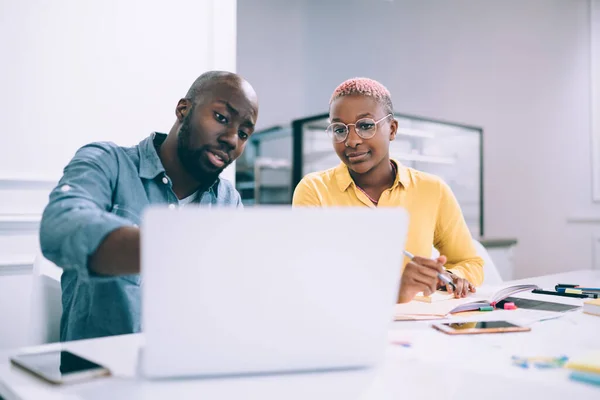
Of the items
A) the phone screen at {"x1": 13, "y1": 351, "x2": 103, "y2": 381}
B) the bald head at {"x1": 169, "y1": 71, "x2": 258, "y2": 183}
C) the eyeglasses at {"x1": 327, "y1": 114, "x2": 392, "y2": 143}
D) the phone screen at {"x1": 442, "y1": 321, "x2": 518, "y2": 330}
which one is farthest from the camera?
the eyeglasses at {"x1": 327, "y1": 114, "x2": 392, "y2": 143}

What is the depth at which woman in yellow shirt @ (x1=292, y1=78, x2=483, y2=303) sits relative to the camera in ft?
5.17

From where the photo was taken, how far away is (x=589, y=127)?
3646mm

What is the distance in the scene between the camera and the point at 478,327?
3.15ft

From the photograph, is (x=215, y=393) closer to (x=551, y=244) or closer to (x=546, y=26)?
(x=551, y=244)

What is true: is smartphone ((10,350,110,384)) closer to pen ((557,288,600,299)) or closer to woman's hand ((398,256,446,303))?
woman's hand ((398,256,446,303))

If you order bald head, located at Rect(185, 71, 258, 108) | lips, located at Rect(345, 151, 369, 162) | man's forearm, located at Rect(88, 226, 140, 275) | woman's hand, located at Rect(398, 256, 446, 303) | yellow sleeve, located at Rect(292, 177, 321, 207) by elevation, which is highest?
bald head, located at Rect(185, 71, 258, 108)

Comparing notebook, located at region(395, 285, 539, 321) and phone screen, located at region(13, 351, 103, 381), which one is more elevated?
notebook, located at region(395, 285, 539, 321)

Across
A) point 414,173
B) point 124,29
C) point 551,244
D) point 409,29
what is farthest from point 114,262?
point 409,29

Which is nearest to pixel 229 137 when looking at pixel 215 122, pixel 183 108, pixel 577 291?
pixel 215 122

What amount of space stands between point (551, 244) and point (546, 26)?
5.46 feet

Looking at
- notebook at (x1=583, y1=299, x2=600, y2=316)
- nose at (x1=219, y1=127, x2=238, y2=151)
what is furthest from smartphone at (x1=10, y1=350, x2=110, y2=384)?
notebook at (x1=583, y1=299, x2=600, y2=316)

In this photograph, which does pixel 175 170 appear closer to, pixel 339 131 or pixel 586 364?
pixel 339 131

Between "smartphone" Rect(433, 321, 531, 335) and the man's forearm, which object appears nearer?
the man's forearm

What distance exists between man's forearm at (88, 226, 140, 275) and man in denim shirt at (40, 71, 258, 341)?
220mm
